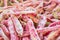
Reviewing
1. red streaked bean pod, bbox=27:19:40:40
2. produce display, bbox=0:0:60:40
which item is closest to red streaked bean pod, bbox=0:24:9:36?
produce display, bbox=0:0:60:40

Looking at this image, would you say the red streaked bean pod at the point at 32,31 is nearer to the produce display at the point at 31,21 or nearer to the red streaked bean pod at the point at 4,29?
the produce display at the point at 31,21

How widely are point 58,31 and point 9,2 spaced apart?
0.82 metres

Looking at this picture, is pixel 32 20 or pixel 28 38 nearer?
pixel 28 38

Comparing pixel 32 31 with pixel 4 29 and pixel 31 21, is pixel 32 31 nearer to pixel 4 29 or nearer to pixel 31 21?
pixel 31 21

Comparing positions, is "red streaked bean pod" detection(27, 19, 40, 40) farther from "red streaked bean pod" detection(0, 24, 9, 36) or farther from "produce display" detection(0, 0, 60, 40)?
"red streaked bean pod" detection(0, 24, 9, 36)

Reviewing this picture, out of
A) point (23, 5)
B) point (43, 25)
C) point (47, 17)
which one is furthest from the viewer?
point (23, 5)

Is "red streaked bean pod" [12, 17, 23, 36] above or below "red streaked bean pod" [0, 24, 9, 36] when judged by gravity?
above

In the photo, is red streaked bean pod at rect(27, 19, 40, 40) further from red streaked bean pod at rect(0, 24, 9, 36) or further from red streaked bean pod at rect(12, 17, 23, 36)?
red streaked bean pod at rect(0, 24, 9, 36)

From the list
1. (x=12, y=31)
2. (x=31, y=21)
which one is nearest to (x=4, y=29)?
(x=12, y=31)

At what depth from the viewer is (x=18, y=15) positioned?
212 cm

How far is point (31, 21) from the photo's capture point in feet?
6.64

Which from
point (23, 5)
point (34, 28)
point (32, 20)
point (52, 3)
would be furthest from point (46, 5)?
point (34, 28)

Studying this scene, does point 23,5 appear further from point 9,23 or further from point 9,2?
point 9,23

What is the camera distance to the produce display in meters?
1.93
